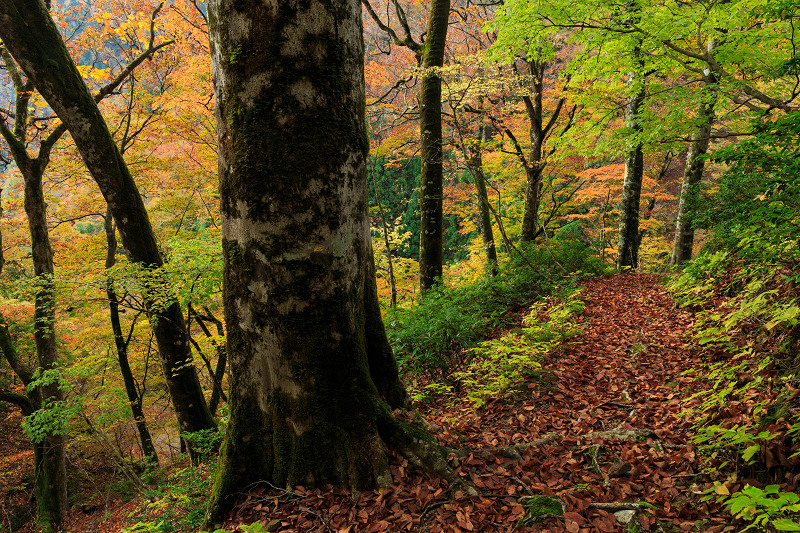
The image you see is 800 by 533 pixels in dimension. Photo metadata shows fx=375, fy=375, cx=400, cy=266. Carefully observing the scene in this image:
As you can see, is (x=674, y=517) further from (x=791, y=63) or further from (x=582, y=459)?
(x=791, y=63)

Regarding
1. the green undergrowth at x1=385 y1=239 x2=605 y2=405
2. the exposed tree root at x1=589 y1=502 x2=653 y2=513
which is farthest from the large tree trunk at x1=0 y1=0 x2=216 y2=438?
the exposed tree root at x1=589 y1=502 x2=653 y2=513

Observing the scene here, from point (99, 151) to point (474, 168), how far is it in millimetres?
7795

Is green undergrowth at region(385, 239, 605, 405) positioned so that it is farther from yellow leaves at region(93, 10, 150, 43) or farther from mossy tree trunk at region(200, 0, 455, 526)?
yellow leaves at region(93, 10, 150, 43)

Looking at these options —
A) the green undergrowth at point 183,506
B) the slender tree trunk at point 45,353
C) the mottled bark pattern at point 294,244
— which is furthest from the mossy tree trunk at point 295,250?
the slender tree trunk at point 45,353

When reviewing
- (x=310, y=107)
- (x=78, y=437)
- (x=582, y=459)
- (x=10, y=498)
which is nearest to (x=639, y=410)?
(x=582, y=459)

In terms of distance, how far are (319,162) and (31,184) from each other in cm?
882

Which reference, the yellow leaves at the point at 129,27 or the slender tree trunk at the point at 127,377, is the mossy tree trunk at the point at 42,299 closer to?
the slender tree trunk at the point at 127,377

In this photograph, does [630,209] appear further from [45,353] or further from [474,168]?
[45,353]

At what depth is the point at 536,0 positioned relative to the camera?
19.2 feet

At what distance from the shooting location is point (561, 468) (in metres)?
2.53

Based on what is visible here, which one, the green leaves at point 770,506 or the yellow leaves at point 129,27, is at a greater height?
the yellow leaves at point 129,27

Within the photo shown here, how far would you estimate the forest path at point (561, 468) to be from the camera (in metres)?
2.10

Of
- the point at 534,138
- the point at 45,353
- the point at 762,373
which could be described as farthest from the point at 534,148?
the point at 45,353

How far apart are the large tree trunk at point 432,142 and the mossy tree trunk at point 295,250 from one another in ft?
16.9
